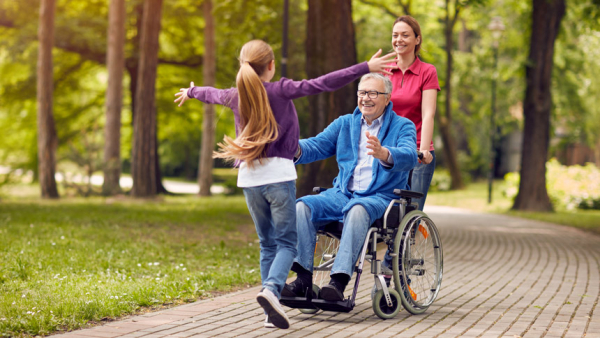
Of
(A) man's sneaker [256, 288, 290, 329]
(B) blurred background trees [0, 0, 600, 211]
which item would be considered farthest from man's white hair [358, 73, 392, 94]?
(B) blurred background trees [0, 0, 600, 211]

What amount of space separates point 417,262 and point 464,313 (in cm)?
52

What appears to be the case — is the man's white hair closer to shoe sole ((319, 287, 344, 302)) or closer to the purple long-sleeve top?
the purple long-sleeve top

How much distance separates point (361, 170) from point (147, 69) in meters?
14.2

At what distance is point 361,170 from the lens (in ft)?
18.1

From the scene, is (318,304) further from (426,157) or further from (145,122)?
(145,122)

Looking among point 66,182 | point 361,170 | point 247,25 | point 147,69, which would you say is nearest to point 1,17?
point 66,182

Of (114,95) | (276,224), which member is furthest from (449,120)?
(276,224)

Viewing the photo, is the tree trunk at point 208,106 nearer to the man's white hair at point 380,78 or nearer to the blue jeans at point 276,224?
the man's white hair at point 380,78

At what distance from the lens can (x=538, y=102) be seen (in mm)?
19688

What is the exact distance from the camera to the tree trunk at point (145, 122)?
18672 mm

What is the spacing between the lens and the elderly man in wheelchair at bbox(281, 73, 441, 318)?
505 cm

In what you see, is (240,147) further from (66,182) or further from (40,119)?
(66,182)

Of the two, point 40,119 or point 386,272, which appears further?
point 40,119

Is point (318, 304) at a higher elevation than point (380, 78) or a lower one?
lower
